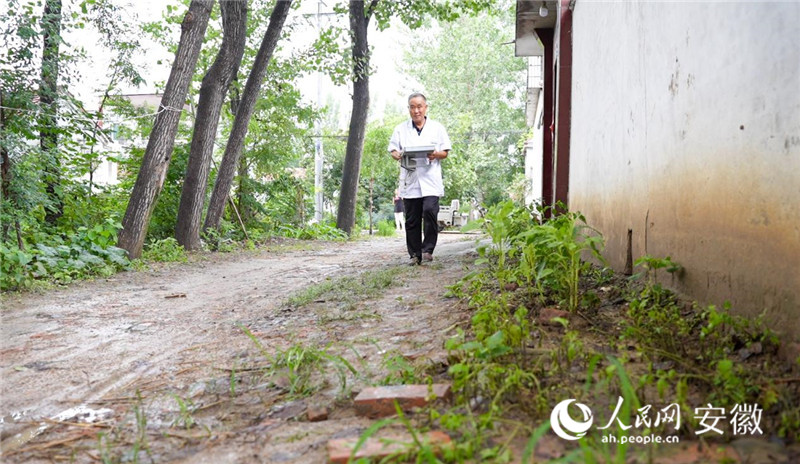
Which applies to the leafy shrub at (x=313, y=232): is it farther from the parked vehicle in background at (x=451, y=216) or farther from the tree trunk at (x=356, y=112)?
the parked vehicle in background at (x=451, y=216)

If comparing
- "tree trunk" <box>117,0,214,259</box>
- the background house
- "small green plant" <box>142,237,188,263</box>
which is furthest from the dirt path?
"small green plant" <box>142,237,188,263</box>

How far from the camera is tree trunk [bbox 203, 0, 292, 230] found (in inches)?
462

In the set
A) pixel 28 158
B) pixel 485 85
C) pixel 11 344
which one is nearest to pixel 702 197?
pixel 11 344

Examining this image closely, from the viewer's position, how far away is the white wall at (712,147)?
2.19m

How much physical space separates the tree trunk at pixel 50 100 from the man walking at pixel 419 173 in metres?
4.34

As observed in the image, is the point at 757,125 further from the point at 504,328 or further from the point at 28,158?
the point at 28,158

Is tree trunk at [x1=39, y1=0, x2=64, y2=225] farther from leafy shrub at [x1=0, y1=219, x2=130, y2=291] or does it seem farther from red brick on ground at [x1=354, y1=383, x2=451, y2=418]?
red brick on ground at [x1=354, y1=383, x2=451, y2=418]

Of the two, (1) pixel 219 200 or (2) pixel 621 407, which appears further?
(1) pixel 219 200

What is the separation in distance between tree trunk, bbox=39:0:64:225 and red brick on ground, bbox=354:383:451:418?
7095 mm

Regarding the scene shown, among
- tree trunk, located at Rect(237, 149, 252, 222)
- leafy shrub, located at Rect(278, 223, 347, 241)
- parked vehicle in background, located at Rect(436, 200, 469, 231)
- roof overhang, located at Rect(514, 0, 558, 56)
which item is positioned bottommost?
parked vehicle in background, located at Rect(436, 200, 469, 231)

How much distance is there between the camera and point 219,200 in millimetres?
12469

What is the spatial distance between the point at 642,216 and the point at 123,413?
3.07m

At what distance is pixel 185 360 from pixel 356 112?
1370 centimetres

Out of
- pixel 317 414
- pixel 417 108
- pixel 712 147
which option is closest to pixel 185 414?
pixel 317 414
